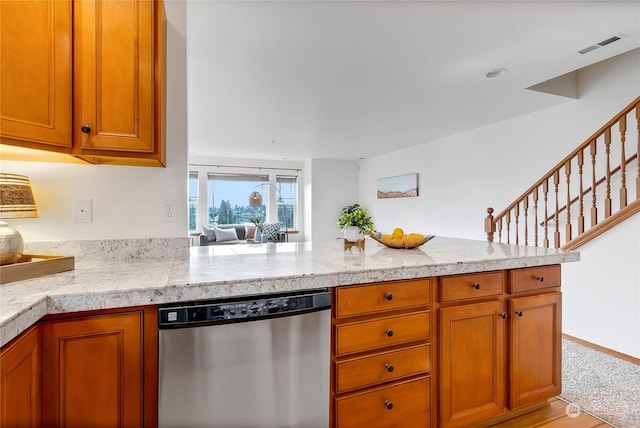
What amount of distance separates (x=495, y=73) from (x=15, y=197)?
351 cm

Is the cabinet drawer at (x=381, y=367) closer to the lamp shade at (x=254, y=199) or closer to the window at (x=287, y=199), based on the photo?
the lamp shade at (x=254, y=199)

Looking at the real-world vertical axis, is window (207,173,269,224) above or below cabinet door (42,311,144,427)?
above

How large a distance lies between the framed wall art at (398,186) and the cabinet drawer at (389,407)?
4963 millimetres

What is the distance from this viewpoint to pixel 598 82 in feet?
11.4

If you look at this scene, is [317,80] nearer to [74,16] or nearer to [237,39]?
[237,39]

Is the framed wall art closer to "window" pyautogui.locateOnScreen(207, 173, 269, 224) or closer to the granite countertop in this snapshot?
"window" pyautogui.locateOnScreen(207, 173, 269, 224)

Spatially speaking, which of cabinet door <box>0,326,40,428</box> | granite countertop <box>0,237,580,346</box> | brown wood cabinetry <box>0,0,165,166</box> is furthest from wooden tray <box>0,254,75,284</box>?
brown wood cabinetry <box>0,0,165,166</box>

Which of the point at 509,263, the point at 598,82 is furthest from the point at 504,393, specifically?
the point at 598,82

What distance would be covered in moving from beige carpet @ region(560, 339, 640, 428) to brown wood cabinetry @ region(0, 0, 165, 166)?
115 inches

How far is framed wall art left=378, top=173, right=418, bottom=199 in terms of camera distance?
614cm

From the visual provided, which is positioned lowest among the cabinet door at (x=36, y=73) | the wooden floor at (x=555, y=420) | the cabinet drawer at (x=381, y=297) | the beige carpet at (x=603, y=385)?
the beige carpet at (x=603, y=385)

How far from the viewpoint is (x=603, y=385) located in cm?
228

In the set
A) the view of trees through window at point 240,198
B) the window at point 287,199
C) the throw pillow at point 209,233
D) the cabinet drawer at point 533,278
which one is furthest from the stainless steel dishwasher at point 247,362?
the window at point 287,199

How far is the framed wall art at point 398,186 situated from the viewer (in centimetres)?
614
